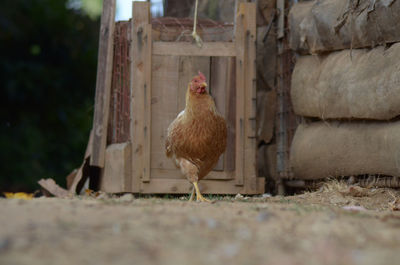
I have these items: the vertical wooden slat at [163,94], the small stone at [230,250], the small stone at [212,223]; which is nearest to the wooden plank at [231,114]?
the vertical wooden slat at [163,94]

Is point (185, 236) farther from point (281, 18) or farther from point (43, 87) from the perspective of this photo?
point (43, 87)

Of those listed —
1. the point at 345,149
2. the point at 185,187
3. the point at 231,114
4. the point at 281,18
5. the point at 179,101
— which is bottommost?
the point at 185,187

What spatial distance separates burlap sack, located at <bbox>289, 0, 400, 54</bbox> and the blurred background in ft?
16.6

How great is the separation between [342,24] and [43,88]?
7123 mm

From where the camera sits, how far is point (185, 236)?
2.62m

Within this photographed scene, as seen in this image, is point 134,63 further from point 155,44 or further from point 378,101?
point 378,101

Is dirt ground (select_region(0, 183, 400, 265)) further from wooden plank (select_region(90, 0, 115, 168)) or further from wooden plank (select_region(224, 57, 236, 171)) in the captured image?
wooden plank (select_region(90, 0, 115, 168))

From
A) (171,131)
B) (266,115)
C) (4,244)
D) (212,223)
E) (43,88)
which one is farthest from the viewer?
(43,88)

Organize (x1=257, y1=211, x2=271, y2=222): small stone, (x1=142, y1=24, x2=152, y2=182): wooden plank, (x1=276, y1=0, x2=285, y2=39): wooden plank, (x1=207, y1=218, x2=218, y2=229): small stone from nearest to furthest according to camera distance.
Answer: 1. (x1=207, y1=218, x2=218, y2=229): small stone
2. (x1=257, y1=211, x2=271, y2=222): small stone
3. (x1=142, y1=24, x2=152, y2=182): wooden plank
4. (x1=276, y1=0, x2=285, y2=39): wooden plank

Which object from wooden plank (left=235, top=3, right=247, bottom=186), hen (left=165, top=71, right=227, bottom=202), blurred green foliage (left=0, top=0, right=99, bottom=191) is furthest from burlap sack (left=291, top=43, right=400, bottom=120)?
blurred green foliage (left=0, top=0, right=99, bottom=191)

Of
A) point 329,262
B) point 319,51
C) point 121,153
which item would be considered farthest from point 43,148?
point 329,262

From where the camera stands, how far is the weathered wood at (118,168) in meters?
6.36

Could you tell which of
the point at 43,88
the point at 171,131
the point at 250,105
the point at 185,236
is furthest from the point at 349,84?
the point at 43,88

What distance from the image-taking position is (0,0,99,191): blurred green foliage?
424 inches
